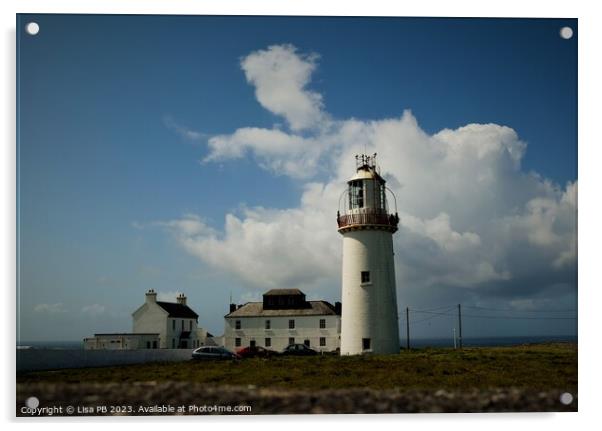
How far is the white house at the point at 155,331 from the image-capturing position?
119 feet

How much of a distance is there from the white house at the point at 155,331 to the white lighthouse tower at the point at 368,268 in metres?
16.7

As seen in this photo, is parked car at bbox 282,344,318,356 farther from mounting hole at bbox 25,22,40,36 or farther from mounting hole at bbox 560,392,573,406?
mounting hole at bbox 25,22,40,36

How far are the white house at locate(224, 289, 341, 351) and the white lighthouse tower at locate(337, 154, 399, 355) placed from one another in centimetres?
1188

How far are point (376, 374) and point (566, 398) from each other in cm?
474

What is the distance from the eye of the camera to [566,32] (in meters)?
15.4

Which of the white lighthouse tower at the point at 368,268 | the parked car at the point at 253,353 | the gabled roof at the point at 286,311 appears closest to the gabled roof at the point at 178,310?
the gabled roof at the point at 286,311

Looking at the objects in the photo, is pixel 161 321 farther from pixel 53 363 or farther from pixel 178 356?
pixel 53 363

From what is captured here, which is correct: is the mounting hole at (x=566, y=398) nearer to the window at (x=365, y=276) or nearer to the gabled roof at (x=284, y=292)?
the window at (x=365, y=276)

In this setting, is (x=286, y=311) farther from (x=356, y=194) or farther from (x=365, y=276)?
(x=356, y=194)

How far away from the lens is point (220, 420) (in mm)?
13641

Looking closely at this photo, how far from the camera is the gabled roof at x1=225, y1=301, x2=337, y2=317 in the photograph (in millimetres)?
36594

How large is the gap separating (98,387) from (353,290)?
1196 cm

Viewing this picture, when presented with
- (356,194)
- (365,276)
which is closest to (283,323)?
(365,276)

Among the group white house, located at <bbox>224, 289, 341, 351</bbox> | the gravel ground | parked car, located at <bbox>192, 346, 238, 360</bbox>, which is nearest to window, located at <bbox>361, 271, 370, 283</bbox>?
parked car, located at <bbox>192, 346, 238, 360</bbox>
